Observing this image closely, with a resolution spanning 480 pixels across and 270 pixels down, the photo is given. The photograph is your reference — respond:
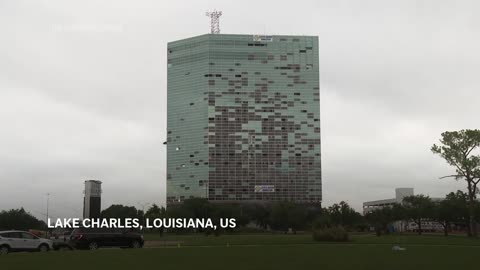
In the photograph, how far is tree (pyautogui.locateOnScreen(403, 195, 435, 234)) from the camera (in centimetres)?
10394

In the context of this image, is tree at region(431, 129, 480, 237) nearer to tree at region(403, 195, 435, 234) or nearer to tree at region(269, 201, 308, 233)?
tree at region(403, 195, 435, 234)

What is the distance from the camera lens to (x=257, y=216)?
171m

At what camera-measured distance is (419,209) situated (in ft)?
352

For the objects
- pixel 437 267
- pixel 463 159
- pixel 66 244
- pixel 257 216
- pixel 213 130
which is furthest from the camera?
pixel 213 130

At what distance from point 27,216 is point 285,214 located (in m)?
64.8

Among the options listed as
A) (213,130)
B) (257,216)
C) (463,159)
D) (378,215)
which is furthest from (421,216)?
(213,130)

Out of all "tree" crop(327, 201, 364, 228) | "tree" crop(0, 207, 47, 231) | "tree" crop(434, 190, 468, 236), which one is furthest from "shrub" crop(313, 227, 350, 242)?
"tree" crop(0, 207, 47, 231)

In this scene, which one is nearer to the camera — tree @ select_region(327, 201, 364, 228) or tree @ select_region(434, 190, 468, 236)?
tree @ select_region(434, 190, 468, 236)

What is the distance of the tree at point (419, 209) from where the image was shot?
104 meters

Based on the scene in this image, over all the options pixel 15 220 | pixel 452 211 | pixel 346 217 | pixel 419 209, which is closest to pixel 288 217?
pixel 346 217

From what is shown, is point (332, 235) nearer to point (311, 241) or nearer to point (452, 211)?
point (311, 241)

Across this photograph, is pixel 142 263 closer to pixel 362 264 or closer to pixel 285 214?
pixel 362 264

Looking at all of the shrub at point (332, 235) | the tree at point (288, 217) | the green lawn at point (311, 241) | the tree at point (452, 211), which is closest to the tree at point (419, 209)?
the tree at point (452, 211)

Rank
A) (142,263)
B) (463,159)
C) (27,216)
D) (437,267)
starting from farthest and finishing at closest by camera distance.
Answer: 1. (27,216)
2. (463,159)
3. (142,263)
4. (437,267)
